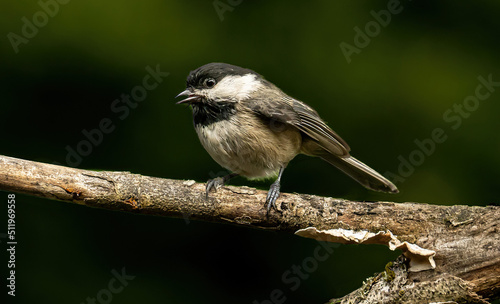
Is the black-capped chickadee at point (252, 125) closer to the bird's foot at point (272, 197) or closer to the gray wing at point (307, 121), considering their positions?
the gray wing at point (307, 121)

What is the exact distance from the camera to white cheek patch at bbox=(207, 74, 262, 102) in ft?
9.89

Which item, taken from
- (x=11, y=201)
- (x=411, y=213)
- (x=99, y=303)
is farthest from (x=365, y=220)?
(x=11, y=201)

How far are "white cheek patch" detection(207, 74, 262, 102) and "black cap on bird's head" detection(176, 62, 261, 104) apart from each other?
0.10ft

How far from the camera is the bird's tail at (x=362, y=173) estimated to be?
10.4 ft

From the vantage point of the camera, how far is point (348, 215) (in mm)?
2359

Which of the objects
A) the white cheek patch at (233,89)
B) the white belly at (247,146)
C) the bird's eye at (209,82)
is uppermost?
the bird's eye at (209,82)

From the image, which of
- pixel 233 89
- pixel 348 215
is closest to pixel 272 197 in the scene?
pixel 348 215

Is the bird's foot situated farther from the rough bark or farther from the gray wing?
the gray wing

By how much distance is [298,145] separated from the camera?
330 centimetres

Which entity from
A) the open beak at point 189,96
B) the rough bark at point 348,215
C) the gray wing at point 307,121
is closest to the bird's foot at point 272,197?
the rough bark at point 348,215

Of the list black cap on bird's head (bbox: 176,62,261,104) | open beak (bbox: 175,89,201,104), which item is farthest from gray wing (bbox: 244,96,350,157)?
open beak (bbox: 175,89,201,104)

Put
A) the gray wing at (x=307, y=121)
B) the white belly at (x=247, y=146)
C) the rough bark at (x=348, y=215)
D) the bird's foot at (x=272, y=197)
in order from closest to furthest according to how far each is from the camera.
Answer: the rough bark at (x=348, y=215)
the bird's foot at (x=272, y=197)
the white belly at (x=247, y=146)
the gray wing at (x=307, y=121)

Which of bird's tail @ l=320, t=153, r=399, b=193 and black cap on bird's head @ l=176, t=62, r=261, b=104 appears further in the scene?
bird's tail @ l=320, t=153, r=399, b=193

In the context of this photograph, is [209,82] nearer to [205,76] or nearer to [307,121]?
[205,76]
